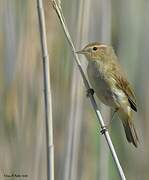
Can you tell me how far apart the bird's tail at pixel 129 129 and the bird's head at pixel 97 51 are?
16.5 inches

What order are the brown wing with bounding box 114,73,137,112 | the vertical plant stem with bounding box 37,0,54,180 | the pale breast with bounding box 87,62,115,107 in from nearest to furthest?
the vertical plant stem with bounding box 37,0,54,180
the pale breast with bounding box 87,62,115,107
the brown wing with bounding box 114,73,137,112

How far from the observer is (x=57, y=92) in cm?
312

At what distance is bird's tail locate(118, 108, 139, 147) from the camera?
3.23 m

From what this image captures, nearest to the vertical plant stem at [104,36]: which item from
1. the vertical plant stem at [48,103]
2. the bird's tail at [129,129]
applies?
the bird's tail at [129,129]

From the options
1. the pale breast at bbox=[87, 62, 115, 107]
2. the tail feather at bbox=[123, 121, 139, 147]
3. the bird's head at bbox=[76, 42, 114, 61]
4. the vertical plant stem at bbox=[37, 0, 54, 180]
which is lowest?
the vertical plant stem at bbox=[37, 0, 54, 180]

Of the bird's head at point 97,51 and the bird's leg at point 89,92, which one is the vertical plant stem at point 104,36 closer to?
the bird's head at point 97,51

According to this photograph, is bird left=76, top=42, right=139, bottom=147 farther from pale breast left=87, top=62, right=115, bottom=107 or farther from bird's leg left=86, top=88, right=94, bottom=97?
bird's leg left=86, top=88, right=94, bottom=97

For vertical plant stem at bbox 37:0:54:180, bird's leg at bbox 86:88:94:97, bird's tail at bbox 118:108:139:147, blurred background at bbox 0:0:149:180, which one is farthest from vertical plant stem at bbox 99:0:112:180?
vertical plant stem at bbox 37:0:54:180

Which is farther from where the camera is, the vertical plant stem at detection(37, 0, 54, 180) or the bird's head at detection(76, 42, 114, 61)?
the bird's head at detection(76, 42, 114, 61)

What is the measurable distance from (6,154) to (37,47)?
2.11 ft

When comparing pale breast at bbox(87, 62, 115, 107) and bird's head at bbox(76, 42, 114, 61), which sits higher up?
bird's head at bbox(76, 42, 114, 61)

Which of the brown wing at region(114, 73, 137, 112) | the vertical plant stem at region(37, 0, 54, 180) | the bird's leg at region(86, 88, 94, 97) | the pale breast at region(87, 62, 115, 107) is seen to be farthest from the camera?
the brown wing at region(114, 73, 137, 112)

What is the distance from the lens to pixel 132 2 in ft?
11.0

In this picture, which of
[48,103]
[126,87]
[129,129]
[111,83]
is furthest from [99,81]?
[48,103]
